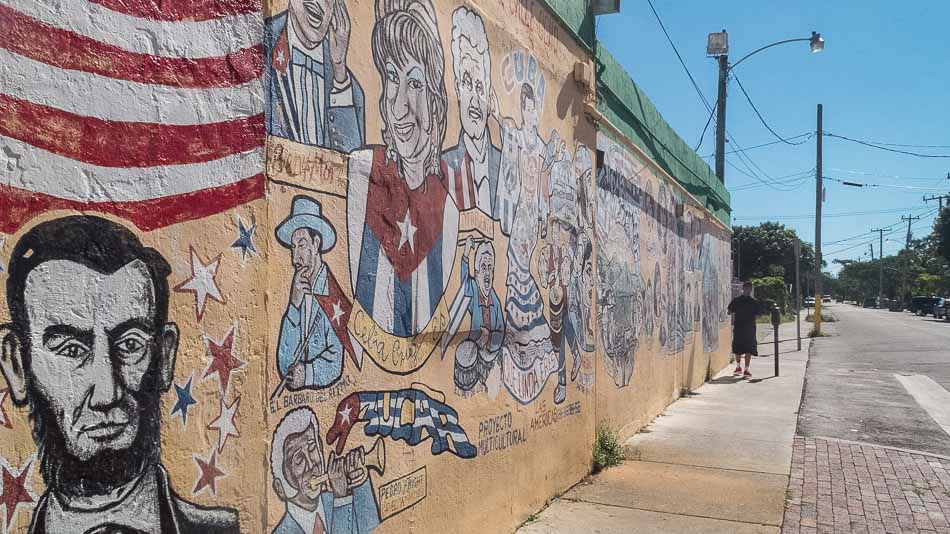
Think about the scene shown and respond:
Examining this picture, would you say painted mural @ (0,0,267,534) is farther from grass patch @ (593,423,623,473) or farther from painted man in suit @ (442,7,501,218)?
grass patch @ (593,423,623,473)

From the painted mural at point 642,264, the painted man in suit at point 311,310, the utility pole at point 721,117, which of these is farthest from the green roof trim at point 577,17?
the utility pole at point 721,117

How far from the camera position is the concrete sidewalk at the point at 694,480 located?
542cm

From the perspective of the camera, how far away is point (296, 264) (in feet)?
10.3

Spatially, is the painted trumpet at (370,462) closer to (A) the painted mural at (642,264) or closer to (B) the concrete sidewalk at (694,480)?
(B) the concrete sidewalk at (694,480)

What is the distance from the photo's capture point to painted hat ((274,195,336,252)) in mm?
A: 3080

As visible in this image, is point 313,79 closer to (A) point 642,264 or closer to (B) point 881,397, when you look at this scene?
(A) point 642,264

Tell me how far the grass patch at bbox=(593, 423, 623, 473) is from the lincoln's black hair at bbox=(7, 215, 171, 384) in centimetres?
521

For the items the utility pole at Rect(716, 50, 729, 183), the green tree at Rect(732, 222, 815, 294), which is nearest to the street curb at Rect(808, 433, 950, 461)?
the utility pole at Rect(716, 50, 729, 183)

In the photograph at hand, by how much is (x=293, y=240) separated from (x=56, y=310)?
1046mm

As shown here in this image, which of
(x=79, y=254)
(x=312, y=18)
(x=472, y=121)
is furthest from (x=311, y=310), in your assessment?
(x=472, y=121)

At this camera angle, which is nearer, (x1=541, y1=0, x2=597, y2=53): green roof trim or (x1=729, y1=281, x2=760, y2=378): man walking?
(x1=541, y1=0, x2=597, y2=53): green roof trim

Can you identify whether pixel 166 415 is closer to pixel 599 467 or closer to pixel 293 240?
pixel 293 240

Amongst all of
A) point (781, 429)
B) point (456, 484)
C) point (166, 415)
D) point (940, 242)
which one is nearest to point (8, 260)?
point (166, 415)

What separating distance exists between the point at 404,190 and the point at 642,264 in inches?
230
